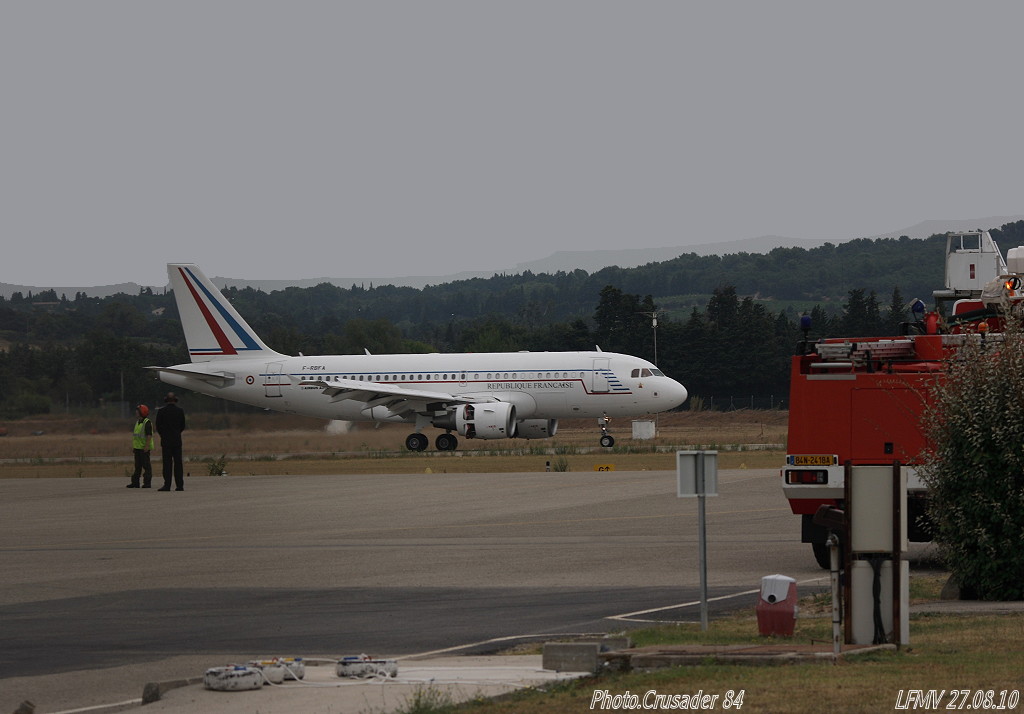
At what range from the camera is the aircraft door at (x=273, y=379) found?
5525cm

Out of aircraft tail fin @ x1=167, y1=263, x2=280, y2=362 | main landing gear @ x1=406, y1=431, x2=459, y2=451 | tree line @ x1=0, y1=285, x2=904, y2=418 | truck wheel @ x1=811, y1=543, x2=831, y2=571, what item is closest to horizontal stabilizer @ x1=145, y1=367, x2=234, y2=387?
aircraft tail fin @ x1=167, y1=263, x2=280, y2=362

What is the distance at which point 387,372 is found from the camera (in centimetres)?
5388

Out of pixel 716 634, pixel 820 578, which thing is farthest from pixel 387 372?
pixel 716 634

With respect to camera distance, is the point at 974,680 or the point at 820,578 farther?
the point at 820,578

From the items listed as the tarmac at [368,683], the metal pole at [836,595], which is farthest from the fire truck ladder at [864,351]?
the tarmac at [368,683]

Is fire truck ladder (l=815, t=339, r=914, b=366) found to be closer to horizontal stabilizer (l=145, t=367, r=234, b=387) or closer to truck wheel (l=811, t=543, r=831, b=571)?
truck wheel (l=811, t=543, r=831, b=571)

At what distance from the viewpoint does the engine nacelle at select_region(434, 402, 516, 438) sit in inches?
1930

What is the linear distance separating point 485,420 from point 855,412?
109ft

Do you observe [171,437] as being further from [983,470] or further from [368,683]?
[368,683]

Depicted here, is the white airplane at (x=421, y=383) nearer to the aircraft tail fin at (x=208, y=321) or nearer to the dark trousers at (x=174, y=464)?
the aircraft tail fin at (x=208, y=321)

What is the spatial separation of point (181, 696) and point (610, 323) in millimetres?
105108

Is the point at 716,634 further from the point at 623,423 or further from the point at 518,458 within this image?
the point at 623,423

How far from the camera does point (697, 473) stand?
40.6 ft

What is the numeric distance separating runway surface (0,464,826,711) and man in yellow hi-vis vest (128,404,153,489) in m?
1.74
